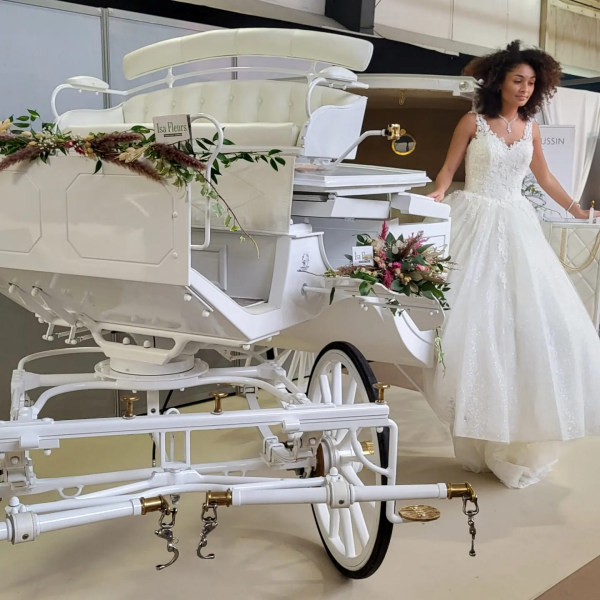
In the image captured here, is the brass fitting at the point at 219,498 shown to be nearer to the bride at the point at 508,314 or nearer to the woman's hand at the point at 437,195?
the bride at the point at 508,314

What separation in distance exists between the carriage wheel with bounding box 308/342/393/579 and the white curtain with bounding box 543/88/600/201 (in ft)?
11.9

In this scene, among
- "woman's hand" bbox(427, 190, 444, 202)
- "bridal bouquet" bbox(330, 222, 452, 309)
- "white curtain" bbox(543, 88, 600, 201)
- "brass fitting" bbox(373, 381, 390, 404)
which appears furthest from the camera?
"white curtain" bbox(543, 88, 600, 201)

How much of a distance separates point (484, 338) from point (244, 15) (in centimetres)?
316

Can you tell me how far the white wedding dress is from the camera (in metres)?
2.63

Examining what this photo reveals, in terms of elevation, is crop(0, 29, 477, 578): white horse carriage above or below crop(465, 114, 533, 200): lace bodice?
below

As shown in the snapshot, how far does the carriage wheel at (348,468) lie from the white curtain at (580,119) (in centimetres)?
363

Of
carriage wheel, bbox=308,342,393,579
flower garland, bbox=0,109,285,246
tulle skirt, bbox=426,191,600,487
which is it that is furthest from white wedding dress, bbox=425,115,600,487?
flower garland, bbox=0,109,285,246

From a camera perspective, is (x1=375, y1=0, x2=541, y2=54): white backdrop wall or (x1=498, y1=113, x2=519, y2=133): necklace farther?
(x1=375, y1=0, x2=541, y2=54): white backdrop wall

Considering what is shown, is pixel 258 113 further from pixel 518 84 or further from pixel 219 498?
pixel 219 498

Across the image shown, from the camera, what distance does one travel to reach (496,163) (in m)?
2.99

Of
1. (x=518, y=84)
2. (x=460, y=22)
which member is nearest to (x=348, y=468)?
(x=518, y=84)

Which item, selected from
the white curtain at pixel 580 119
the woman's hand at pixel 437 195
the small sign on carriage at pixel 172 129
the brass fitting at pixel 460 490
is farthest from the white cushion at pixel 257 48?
the white curtain at pixel 580 119

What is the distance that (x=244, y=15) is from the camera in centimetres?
487

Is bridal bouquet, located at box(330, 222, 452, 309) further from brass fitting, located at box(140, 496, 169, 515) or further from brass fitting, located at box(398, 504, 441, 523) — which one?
brass fitting, located at box(140, 496, 169, 515)
